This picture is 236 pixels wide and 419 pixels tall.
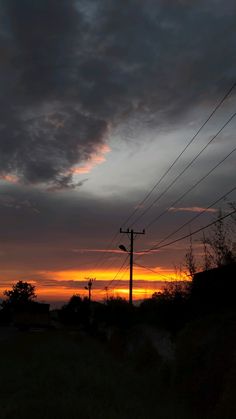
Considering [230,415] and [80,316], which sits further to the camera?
[80,316]

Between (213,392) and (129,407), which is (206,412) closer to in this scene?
(213,392)

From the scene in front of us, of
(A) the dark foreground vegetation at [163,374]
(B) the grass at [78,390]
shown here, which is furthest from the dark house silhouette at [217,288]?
(B) the grass at [78,390]

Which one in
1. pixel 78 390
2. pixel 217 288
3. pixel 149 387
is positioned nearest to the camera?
pixel 78 390

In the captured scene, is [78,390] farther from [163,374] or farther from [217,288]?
[217,288]

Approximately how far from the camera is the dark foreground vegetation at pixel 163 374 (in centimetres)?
1312

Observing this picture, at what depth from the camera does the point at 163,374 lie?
66.2 ft

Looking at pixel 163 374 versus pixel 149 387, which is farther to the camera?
pixel 163 374

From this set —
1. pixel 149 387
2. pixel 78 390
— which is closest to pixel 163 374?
pixel 149 387

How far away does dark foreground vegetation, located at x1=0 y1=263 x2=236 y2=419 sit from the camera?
13.1 metres

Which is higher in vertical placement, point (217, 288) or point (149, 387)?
point (217, 288)

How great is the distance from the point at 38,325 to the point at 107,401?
7351cm

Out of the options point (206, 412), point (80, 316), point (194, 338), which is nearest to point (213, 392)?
point (206, 412)

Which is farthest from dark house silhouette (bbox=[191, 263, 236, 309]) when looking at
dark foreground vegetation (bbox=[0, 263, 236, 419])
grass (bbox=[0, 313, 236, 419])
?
Answer: grass (bbox=[0, 313, 236, 419])

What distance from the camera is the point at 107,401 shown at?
1496cm
